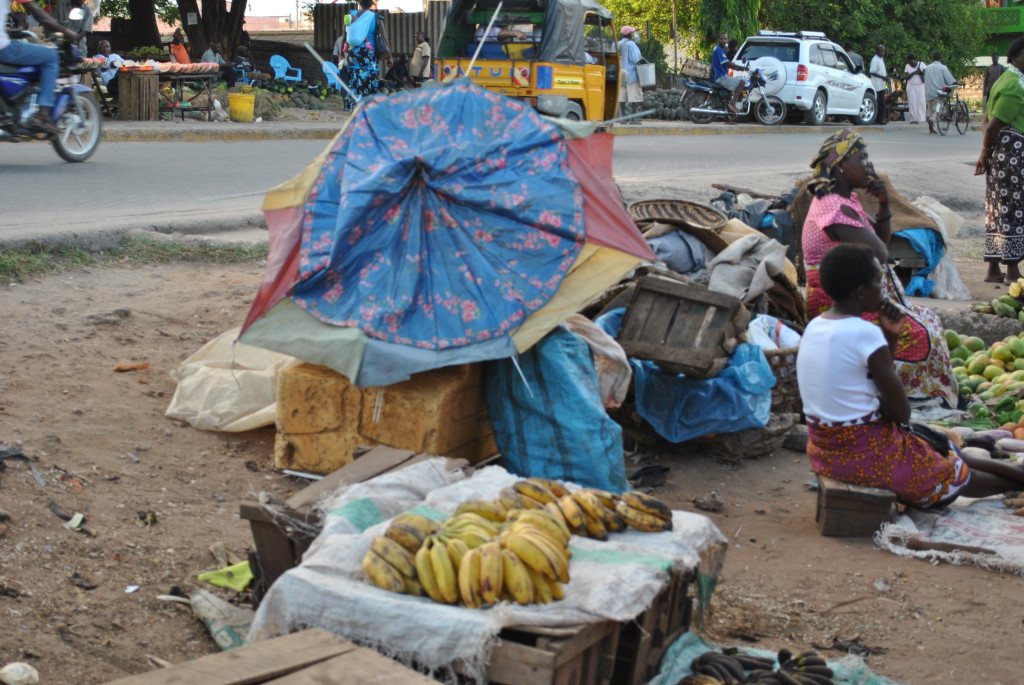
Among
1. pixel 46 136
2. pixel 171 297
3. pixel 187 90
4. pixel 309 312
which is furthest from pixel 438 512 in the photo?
pixel 187 90

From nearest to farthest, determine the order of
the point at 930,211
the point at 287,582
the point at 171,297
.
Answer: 1. the point at 287,582
2. the point at 171,297
3. the point at 930,211

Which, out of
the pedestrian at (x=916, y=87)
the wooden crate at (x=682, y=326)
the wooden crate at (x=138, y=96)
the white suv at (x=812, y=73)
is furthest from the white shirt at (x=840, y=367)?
the pedestrian at (x=916, y=87)

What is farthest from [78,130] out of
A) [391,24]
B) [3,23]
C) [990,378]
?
[391,24]

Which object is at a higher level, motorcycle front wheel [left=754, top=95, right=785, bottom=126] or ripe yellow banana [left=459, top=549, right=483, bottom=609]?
motorcycle front wheel [left=754, top=95, right=785, bottom=126]

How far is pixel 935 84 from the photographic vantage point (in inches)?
1062

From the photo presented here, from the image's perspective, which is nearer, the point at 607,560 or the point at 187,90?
the point at 607,560

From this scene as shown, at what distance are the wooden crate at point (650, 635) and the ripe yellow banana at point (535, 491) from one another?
47 centimetres

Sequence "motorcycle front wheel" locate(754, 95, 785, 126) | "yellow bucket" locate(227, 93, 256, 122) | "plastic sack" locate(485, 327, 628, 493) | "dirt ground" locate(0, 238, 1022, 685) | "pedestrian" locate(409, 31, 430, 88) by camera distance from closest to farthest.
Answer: "dirt ground" locate(0, 238, 1022, 685) < "plastic sack" locate(485, 327, 628, 493) < "yellow bucket" locate(227, 93, 256, 122) < "pedestrian" locate(409, 31, 430, 88) < "motorcycle front wheel" locate(754, 95, 785, 126)

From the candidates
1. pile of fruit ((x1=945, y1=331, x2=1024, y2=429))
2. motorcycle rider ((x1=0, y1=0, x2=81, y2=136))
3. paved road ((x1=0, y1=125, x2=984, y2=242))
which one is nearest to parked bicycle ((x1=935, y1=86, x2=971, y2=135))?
paved road ((x1=0, y1=125, x2=984, y2=242))

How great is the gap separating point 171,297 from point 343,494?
11.1 feet

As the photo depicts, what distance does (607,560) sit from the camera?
3.01 meters

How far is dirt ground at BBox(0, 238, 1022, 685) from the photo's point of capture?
3279 millimetres

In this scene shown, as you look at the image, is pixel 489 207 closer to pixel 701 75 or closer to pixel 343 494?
pixel 343 494

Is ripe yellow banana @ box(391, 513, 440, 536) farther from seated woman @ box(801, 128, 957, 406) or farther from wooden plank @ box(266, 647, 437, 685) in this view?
seated woman @ box(801, 128, 957, 406)
